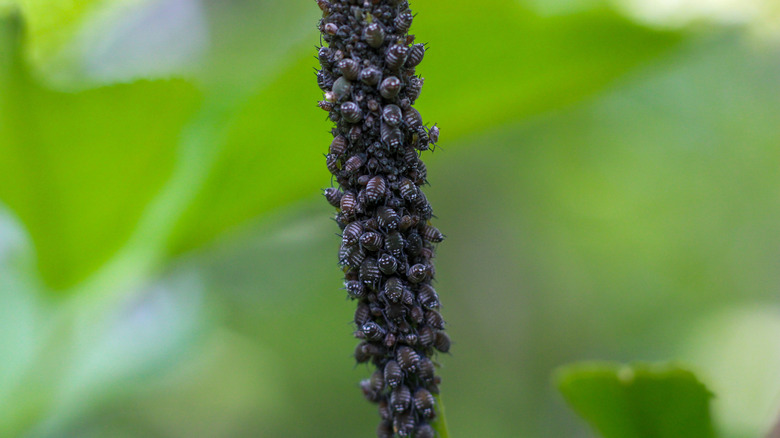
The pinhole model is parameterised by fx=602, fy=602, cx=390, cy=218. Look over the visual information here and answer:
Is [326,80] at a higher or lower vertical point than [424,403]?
higher

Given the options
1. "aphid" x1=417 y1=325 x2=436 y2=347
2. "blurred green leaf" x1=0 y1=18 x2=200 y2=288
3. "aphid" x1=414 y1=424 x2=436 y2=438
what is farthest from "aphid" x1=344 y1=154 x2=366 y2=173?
"blurred green leaf" x1=0 y1=18 x2=200 y2=288

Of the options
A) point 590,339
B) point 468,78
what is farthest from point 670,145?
point 468,78

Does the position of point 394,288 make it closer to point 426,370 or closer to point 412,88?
point 426,370

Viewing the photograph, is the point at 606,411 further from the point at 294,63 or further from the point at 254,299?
the point at 254,299

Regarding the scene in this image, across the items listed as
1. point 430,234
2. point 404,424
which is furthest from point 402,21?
point 404,424

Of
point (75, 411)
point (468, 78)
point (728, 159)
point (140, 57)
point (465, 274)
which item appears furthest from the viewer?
point (465, 274)

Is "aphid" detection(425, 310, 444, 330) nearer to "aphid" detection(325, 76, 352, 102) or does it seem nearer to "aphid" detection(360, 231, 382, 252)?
"aphid" detection(360, 231, 382, 252)
